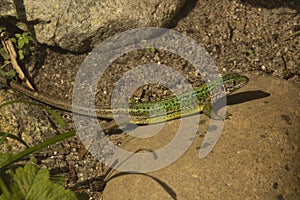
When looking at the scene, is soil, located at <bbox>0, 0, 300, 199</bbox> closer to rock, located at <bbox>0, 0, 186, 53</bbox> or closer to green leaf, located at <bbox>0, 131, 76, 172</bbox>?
rock, located at <bbox>0, 0, 186, 53</bbox>

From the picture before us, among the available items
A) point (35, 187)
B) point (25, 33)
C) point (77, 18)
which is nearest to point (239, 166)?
point (35, 187)

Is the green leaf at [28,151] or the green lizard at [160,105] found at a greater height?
the green leaf at [28,151]

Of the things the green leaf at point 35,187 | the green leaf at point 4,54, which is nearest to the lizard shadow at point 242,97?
the green leaf at point 35,187

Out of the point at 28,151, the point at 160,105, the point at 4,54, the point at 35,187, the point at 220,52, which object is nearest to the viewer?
the point at 35,187

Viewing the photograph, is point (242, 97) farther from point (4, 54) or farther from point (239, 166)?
point (4, 54)

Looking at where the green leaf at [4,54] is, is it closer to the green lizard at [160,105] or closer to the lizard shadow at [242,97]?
the green lizard at [160,105]

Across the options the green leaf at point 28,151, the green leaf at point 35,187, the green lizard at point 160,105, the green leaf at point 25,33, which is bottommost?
the green lizard at point 160,105

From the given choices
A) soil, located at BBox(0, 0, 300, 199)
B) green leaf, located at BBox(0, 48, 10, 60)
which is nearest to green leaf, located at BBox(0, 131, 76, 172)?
soil, located at BBox(0, 0, 300, 199)
